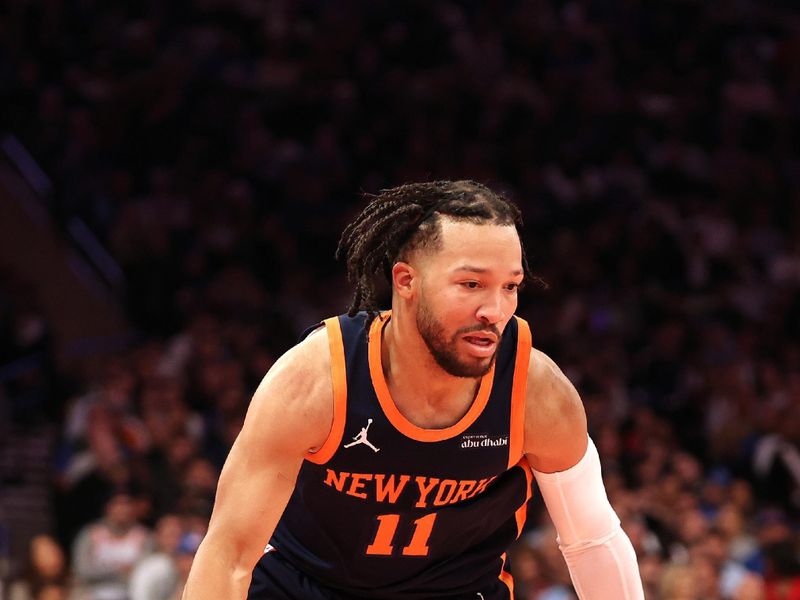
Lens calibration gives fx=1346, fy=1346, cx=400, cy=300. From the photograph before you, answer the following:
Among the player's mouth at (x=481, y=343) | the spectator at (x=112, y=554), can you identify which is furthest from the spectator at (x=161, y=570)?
the player's mouth at (x=481, y=343)

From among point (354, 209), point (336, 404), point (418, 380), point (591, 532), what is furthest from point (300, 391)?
point (354, 209)

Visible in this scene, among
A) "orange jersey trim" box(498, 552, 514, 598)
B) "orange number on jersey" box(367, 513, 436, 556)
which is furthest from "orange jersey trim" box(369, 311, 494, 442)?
"orange jersey trim" box(498, 552, 514, 598)

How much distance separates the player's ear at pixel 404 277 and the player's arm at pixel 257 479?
0.33 m

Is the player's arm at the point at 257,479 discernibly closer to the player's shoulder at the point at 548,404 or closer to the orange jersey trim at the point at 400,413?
the orange jersey trim at the point at 400,413

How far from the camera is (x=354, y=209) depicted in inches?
464

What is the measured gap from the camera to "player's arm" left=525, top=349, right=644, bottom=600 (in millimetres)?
3486

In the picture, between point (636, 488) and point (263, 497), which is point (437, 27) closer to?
point (636, 488)

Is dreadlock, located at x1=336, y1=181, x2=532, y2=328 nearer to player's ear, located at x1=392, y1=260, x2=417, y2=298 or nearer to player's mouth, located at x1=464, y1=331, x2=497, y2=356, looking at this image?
player's ear, located at x1=392, y1=260, x2=417, y2=298

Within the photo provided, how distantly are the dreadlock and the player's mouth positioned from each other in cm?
25

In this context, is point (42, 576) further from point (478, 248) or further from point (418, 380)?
point (478, 248)

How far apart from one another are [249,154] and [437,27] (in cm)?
229

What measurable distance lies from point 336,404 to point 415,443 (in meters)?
0.23

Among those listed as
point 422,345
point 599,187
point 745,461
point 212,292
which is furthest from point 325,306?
point 422,345

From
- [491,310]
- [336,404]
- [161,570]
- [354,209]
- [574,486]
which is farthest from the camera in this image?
[354,209]
